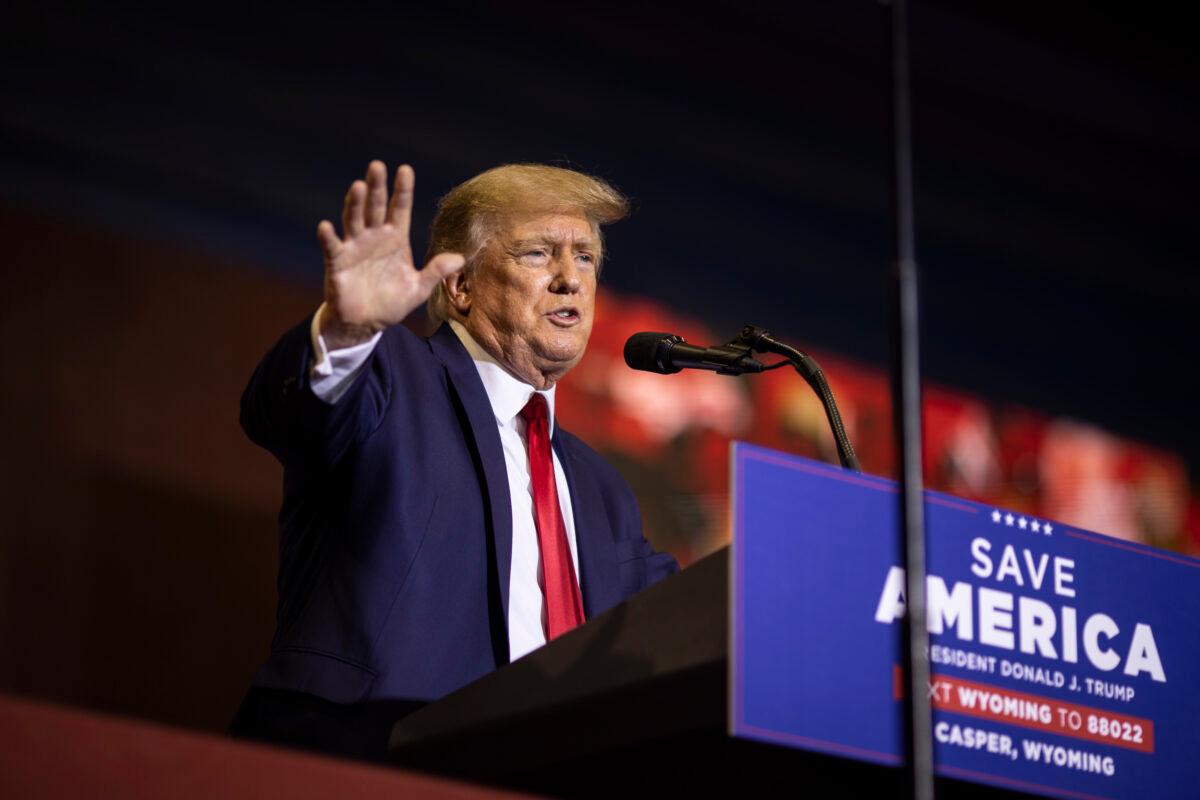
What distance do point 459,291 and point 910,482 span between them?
1311 mm

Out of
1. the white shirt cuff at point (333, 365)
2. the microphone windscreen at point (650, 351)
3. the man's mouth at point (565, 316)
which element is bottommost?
the white shirt cuff at point (333, 365)

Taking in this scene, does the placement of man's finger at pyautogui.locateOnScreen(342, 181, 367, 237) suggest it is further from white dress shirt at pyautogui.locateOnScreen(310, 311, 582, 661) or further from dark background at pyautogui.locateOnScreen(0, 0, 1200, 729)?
dark background at pyautogui.locateOnScreen(0, 0, 1200, 729)

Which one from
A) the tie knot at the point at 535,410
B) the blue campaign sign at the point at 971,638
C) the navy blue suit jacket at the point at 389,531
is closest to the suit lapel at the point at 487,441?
the navy blue suit jacket at the point at 389,531

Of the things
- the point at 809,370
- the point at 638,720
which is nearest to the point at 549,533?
the point at 809,370

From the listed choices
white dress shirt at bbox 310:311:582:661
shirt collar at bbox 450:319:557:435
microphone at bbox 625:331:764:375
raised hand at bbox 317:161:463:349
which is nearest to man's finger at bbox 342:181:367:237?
raised hand at bbox 317:161:463:349

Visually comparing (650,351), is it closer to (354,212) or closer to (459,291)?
(354,212)

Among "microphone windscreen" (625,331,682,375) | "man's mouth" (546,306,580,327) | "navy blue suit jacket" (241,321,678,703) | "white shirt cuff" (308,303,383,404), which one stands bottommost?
"navy blue suit jacket" (241,321,678,703)

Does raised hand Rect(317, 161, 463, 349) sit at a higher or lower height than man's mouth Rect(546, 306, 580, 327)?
lower

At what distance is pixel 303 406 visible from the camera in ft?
4.94

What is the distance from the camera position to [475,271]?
7.07 feet

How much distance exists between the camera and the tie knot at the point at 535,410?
1.97 m

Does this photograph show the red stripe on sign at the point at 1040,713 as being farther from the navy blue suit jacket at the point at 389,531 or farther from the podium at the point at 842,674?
the navy blue suit jacket at the point at 389,531

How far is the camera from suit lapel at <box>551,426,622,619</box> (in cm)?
180

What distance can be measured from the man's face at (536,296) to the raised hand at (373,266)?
593 mm
